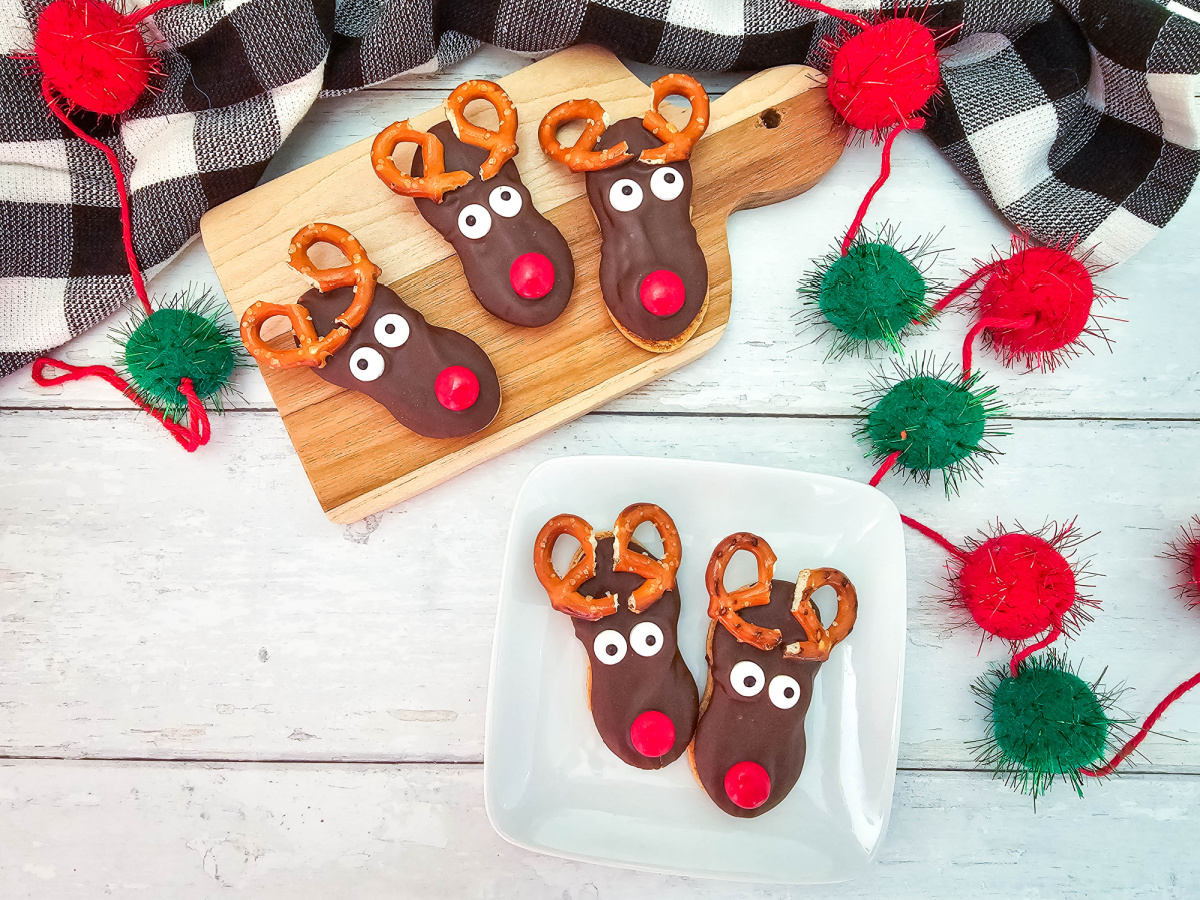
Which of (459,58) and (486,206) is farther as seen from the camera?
(459,58)

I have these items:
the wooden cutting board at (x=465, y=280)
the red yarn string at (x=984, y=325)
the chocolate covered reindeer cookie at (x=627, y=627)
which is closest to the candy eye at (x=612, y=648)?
the chocolate covered reindeer cookie at (x=627, y=627)

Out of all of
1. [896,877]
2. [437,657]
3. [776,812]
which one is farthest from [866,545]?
[437,657]

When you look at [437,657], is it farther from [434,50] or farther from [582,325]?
[434,50]

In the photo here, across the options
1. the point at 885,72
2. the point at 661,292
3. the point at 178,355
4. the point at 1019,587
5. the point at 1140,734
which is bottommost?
the point at 1140,734

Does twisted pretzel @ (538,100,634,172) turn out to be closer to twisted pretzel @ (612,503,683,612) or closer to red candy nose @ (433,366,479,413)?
red candy nose @ (433,366,479,413)

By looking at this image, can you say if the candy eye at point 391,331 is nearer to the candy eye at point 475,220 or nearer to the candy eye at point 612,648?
the candy eye at point 475,220

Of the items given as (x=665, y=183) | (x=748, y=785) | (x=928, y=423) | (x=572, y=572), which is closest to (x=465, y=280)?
(x=665, y=183)

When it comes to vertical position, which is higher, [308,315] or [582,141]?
[582,141]

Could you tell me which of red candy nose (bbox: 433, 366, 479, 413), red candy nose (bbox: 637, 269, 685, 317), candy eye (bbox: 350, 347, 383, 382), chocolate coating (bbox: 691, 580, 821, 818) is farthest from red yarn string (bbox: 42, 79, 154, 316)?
chocolate coating (bbox: 691, 580, 821, 818)

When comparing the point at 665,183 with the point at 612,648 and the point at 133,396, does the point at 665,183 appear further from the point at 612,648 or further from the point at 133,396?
the point at 133,396
